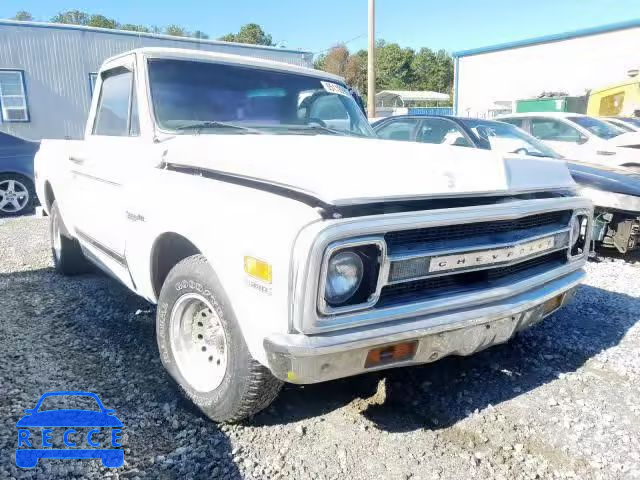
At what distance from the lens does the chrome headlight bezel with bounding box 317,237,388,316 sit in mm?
1913

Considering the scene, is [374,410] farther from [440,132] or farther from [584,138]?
[584,138]

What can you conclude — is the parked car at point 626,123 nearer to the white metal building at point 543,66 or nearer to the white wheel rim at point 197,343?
the white metal building at point 543,66

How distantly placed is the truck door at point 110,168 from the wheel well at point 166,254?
40 cm

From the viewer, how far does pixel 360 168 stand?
2.15 m

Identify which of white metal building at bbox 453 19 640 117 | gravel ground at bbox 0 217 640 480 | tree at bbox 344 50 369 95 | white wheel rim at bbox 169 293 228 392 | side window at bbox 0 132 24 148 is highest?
tree at bbox 344 50 369 95

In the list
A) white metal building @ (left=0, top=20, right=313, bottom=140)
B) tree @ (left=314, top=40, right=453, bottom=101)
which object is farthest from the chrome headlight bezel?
tree @ (left=314, top=40, right=453, bottom=101)

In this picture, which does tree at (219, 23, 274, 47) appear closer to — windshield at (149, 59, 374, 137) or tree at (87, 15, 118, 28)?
tree at (87, 15, 118, 28)

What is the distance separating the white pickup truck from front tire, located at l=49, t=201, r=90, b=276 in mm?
1568

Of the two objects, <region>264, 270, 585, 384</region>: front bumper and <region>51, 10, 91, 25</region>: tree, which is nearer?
<region>264, 270, 585, 384</region>: front bumper

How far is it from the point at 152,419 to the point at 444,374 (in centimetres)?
→ 175

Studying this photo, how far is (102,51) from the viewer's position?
1675cm

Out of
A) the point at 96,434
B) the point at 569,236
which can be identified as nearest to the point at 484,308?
the point at 569,236

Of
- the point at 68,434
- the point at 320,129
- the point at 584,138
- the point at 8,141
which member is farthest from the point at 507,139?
the point at 8,141

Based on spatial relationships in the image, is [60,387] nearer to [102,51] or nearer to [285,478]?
[285,478]
